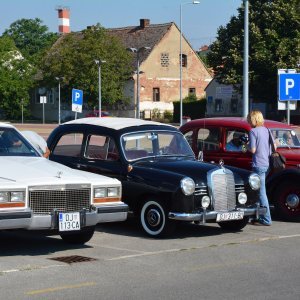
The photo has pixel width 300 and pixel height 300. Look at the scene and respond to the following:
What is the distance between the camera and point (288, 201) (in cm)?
1270

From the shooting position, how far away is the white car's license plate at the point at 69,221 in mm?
8766

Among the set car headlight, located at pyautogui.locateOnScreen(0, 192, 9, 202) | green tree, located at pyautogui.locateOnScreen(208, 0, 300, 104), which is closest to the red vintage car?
car headlight, located at pyautogui.locateOnScreen(0, 192, 9, 202)

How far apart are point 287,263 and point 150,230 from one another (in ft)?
8.29

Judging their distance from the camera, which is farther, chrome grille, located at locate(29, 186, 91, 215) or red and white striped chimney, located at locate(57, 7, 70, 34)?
red and white striped chimney, located at locate(57, 7, 70, 34)

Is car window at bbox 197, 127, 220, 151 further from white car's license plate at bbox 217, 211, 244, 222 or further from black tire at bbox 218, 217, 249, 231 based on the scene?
white car's license plate at bbox 217, 211, 244, 222

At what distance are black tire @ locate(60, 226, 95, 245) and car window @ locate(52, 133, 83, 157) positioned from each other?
2197 millimetres

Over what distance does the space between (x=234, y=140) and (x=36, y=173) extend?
18.0ft

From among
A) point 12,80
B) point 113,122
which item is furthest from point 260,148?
point 12,80

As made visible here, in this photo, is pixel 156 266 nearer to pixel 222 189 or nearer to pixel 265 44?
pixel 222 189

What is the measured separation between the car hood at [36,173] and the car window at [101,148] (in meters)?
1.64

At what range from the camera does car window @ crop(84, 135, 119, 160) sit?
11391 millimetres

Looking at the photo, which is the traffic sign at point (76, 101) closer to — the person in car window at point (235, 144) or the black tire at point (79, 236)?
the person in car window at point (235, 144)

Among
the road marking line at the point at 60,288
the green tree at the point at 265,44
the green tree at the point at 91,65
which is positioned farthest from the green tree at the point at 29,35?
the road marking line at the point at 60,288

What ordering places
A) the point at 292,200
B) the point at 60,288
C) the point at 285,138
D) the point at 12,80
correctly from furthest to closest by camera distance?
the point at 12,80
the point at 285,138
the point at 292,200
the point at 60,288
